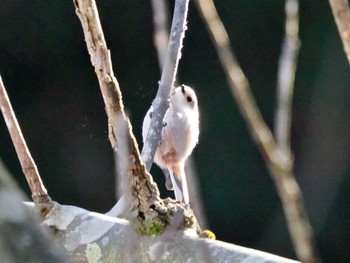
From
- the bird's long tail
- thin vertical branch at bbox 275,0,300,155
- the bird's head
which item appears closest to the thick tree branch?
thin vertical branch at bbox 275,0,300,155

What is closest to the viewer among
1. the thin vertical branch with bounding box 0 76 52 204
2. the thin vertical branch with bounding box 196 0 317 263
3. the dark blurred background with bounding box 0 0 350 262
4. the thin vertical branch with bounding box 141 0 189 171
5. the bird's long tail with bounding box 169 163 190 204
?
the thin vertical branch with bounding box 196 0 317 263

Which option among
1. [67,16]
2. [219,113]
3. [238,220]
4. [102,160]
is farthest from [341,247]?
[67,16]

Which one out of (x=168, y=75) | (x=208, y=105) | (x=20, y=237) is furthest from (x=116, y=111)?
(x=208, y=105)

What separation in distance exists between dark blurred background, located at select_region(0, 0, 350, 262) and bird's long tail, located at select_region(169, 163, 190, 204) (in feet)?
3.74

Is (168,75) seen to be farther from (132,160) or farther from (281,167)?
(281,167)

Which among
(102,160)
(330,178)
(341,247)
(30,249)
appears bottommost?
(341,247)

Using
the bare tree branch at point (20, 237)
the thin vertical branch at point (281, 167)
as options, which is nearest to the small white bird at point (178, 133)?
the thin vertical branch at point (281, 167)

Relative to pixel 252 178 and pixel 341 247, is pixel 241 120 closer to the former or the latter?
pixel 252 178

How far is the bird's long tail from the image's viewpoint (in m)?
2.81

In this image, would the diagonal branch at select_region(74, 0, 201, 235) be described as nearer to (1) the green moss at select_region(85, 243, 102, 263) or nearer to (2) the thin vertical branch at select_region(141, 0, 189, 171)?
(1) the green moss at select_region(85, 243, 102, 263)

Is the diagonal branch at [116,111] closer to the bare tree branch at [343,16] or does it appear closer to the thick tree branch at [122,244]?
the thick tree branch at [122,244]

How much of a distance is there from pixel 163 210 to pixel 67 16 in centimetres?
295

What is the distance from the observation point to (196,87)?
4.18 meters

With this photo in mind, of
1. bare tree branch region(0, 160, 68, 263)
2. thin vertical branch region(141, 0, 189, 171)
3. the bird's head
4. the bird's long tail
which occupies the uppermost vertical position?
bare tree branch region(0, 160, 68, 263)
